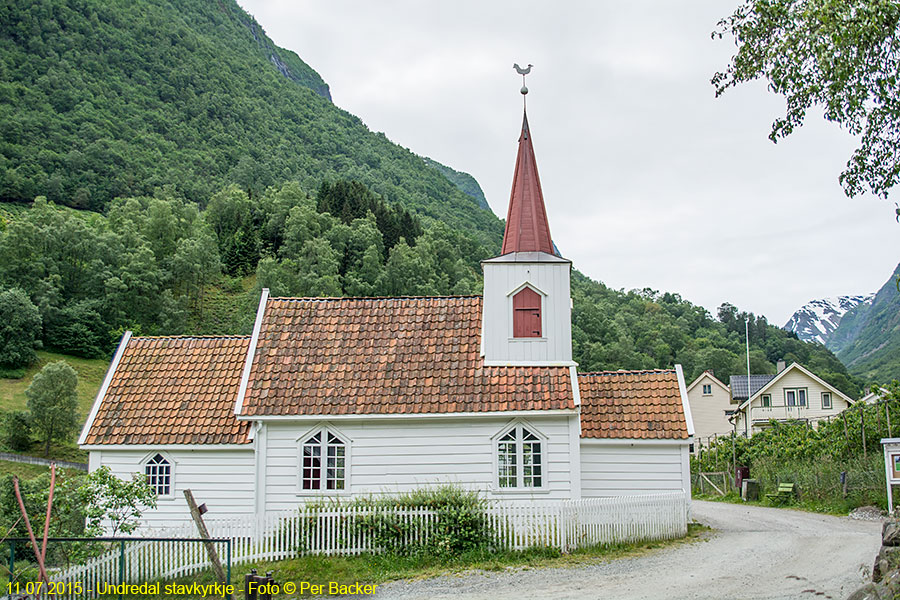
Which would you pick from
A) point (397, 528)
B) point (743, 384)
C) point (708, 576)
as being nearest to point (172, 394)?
point (397, 528)

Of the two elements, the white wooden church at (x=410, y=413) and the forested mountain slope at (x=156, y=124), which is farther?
the forested mountain slope at (x=156, y=124)

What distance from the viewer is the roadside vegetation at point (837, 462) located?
913 inches

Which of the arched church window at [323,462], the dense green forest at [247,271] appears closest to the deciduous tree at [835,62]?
the arched church window at [323,462]

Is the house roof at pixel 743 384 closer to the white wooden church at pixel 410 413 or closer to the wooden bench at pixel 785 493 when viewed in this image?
the wooden bench at pixel 785 493

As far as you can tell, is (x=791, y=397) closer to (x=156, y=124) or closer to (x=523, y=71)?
(x=523, y=71)

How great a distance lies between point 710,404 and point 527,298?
157ft

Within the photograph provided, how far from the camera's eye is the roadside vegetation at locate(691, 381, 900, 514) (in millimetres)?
23188

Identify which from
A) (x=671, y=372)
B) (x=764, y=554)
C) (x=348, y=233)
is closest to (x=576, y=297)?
(x=348, y=233)

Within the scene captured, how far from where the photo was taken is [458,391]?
784 inches

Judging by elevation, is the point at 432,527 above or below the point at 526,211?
below

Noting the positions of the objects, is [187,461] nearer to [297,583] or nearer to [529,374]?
[297,583]

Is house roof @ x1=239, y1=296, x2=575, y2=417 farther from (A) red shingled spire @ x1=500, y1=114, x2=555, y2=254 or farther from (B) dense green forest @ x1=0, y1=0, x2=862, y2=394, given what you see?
(B) dense green forest @ x1=0, y1=0, x2=862, y2=394

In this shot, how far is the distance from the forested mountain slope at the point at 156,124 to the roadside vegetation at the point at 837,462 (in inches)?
4216

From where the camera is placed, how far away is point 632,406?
20.9 metres
